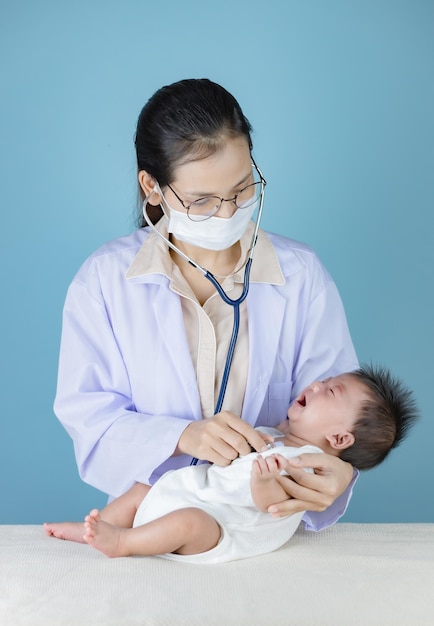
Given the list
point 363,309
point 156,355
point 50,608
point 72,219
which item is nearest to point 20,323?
point 72,219

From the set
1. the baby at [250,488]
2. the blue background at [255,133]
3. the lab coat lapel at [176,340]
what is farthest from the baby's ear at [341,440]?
the blue background at [255,133]

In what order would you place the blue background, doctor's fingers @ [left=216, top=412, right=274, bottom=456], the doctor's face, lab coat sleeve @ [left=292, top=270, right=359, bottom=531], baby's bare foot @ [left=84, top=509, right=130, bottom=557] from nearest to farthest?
baby's bare foot @ [left=84, top=509, right=130, bottom=557], doctor's fingers @ [left=216, top=412, right=274, bottom=456], the doctor's face, lab coat sleeve @ [left=292, top=270, right=359, bottom=531], the blue background

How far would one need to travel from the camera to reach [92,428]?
2.33m

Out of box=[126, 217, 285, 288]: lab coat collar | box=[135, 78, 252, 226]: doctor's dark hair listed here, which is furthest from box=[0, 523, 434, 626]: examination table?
box=[135, 78, 252, 226]: doctor's dark hair

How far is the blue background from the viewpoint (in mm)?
3617

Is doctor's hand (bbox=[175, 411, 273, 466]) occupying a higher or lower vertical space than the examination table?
higher

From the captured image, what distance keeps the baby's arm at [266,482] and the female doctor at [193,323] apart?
0.08m

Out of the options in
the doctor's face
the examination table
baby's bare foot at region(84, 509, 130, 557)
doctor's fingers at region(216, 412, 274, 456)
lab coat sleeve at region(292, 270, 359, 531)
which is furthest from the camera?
lab coat sleeve at region(292, 270, 359, 531)

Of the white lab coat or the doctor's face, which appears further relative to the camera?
the white lab coat

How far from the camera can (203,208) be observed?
2.25m

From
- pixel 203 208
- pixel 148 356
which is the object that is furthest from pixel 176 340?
pixel 203 208

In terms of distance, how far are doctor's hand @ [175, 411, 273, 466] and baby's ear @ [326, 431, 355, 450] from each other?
21 centimetres

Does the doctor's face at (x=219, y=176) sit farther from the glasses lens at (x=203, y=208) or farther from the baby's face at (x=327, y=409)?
the baby's face at (x=327, y=409)

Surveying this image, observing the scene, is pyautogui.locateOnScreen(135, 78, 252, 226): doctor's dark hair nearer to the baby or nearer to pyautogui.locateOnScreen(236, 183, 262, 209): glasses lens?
pyautogui.locateOnScreen(236, 183, 262, 209): glasses lens
